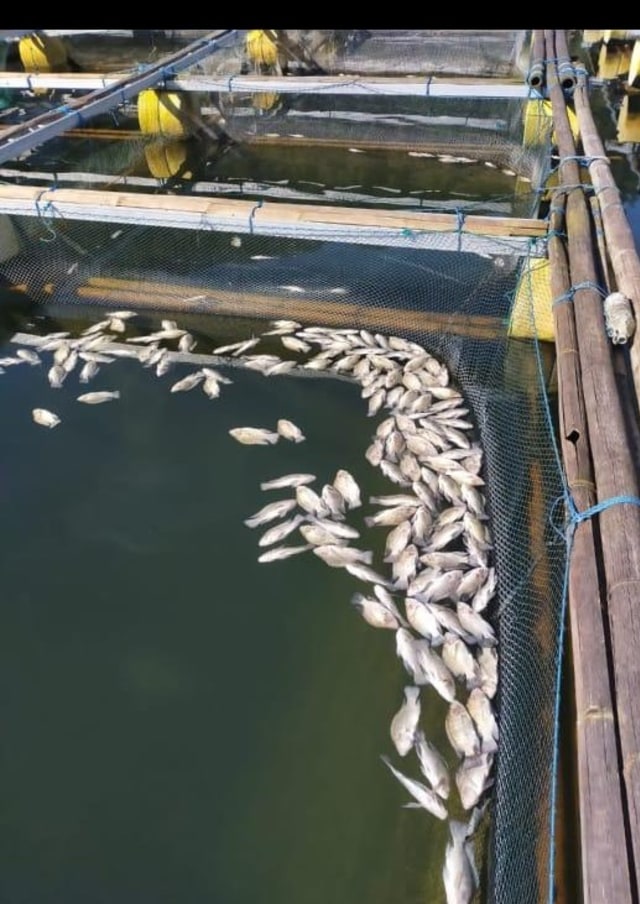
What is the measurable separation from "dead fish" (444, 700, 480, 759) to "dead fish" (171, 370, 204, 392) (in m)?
3.65

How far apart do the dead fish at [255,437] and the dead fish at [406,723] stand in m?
2.39

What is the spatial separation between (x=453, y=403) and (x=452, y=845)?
11.5 ft

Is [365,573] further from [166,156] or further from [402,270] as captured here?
[166,156]

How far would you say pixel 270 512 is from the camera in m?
4.88

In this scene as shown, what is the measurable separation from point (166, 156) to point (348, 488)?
28.0 feet

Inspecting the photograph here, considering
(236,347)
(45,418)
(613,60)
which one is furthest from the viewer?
(613,60)

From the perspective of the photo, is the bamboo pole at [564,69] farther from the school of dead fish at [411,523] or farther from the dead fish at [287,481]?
the dead fish at [287,481]

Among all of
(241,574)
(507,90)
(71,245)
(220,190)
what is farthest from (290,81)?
(241,574)

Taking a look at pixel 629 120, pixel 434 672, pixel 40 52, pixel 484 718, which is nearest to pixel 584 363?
pixel 434 672

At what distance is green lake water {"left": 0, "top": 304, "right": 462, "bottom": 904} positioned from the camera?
10.7 feet

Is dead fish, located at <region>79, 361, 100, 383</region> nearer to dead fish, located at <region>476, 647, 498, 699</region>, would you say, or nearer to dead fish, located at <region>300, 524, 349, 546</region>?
dead fish, located at <region>300, 524, 349, 546</region>

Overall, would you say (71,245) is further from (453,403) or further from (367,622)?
(367,622)

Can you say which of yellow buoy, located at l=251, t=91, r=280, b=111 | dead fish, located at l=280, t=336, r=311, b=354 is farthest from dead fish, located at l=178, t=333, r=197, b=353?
yellow buoy, located at l=251, t=91, r=280, b=111

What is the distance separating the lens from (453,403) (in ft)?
19.3
